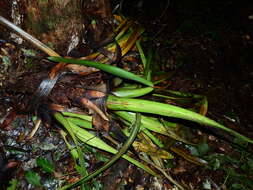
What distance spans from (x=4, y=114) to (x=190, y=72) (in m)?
1.30

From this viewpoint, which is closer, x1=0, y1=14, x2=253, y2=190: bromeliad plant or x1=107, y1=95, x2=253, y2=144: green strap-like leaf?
x1=107, y1=95, x2=253, y2=144: green strap-like leaf

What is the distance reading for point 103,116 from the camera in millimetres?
1159

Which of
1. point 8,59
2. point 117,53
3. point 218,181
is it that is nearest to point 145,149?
point 218,181

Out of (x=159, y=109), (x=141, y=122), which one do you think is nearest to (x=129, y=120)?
(x=141, y=122)

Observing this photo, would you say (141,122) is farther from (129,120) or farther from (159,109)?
(159,109)

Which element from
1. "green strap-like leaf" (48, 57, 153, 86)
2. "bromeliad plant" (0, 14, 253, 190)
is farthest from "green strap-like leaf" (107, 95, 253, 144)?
"green strap-like leaf" (48, 57, 153, 86)

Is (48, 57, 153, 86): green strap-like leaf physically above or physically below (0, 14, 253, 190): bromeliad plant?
above

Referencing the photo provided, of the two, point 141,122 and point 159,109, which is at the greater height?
point 159,109

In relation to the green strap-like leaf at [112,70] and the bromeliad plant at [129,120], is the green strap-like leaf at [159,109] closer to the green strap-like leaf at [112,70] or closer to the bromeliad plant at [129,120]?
the bromeliad plant at [129,120]

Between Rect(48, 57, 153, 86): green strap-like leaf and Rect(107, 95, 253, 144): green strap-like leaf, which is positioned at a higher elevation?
Rect(48, 57, 153, 86): green strap-like leaf

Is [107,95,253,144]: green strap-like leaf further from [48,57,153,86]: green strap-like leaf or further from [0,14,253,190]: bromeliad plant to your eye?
[48,57,153,86]: green strap-like leaf

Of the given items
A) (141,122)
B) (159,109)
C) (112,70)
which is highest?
(112,70)

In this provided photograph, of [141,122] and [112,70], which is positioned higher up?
[112,70]

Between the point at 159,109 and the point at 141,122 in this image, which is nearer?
the point at 159,109
